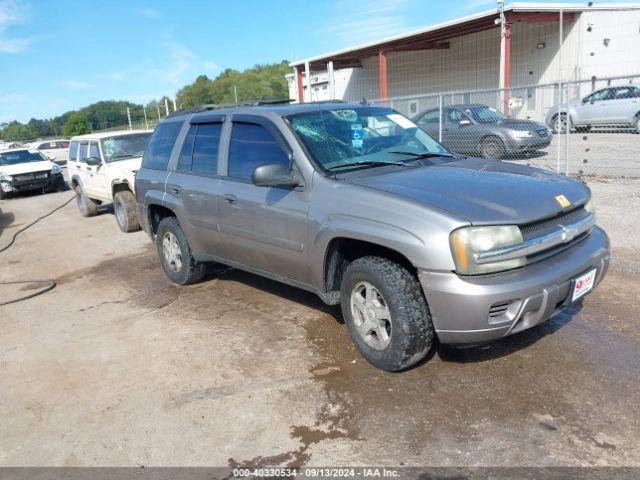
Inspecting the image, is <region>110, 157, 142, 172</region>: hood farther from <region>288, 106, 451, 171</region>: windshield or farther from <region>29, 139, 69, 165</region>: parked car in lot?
<region>29, 139, 69, 165</region>: parked car in lot

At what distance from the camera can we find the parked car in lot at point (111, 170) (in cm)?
963

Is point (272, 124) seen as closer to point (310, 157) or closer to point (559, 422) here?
point (310, 157)

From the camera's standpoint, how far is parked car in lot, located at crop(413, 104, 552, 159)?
38.3 ft

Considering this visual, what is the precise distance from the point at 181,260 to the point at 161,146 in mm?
1285

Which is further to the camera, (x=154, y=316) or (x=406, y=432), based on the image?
(x=154, y=316)

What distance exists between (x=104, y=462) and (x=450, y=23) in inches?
876

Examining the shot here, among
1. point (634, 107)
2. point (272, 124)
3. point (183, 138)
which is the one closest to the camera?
point (272, 124)

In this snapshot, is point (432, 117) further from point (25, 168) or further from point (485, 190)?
point (25, 168)

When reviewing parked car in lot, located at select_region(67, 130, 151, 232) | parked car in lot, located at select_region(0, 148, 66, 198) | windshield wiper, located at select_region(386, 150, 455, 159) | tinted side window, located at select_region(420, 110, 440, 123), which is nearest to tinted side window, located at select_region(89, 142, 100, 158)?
parked car in lot, located at select_region(67, 130, 151, 232)

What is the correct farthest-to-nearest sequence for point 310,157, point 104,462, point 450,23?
point 450,23 → point 310,157 → point 104,462

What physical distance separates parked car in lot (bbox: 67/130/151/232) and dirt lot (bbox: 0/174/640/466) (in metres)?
4.21

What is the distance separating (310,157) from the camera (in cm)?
407

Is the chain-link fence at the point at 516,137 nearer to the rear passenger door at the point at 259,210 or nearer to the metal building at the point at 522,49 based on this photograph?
the metal building at the point at 522,49

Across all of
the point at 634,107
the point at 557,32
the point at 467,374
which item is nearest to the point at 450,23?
the point at 557,32
